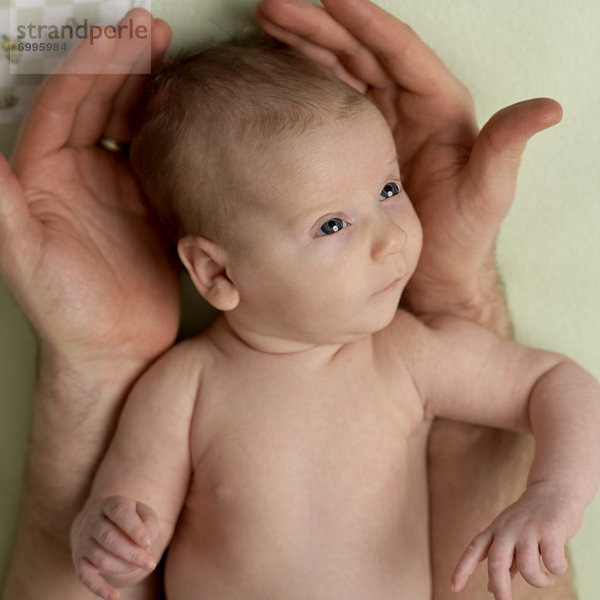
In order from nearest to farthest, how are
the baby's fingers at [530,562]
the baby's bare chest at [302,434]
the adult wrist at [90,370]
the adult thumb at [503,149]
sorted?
the baby's fingers at [530,562] → the adult thumb at [503,149] → the baby's bare chest at [302,434] → the adult wrist at [90,370]

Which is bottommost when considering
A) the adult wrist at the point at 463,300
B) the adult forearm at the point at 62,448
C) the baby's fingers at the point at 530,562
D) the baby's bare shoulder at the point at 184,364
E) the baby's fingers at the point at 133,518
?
the adult forearm at the point at 62,448

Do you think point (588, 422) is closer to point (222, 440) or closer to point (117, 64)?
point (222, 440)

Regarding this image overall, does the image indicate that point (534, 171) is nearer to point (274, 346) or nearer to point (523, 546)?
point (274, 346)

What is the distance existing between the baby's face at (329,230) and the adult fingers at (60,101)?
0.31 metres

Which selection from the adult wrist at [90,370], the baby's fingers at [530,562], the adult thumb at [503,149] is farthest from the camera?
the adult wrist at [90,370]

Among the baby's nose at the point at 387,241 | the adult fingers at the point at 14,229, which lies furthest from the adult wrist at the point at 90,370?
the baby's nose at the point at 387,241

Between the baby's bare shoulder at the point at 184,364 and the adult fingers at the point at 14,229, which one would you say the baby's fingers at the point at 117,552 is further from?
the adult fingers at the point at 14,229

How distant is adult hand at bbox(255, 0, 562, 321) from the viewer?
133 centimetres

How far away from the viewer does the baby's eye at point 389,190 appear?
1.27 metres

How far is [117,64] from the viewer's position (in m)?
1.33

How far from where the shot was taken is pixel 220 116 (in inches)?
48.0

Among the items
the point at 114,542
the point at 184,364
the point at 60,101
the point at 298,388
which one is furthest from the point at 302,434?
the point at 60,101

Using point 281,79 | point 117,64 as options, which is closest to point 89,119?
point 117,64

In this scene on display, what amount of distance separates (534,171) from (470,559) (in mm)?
771
